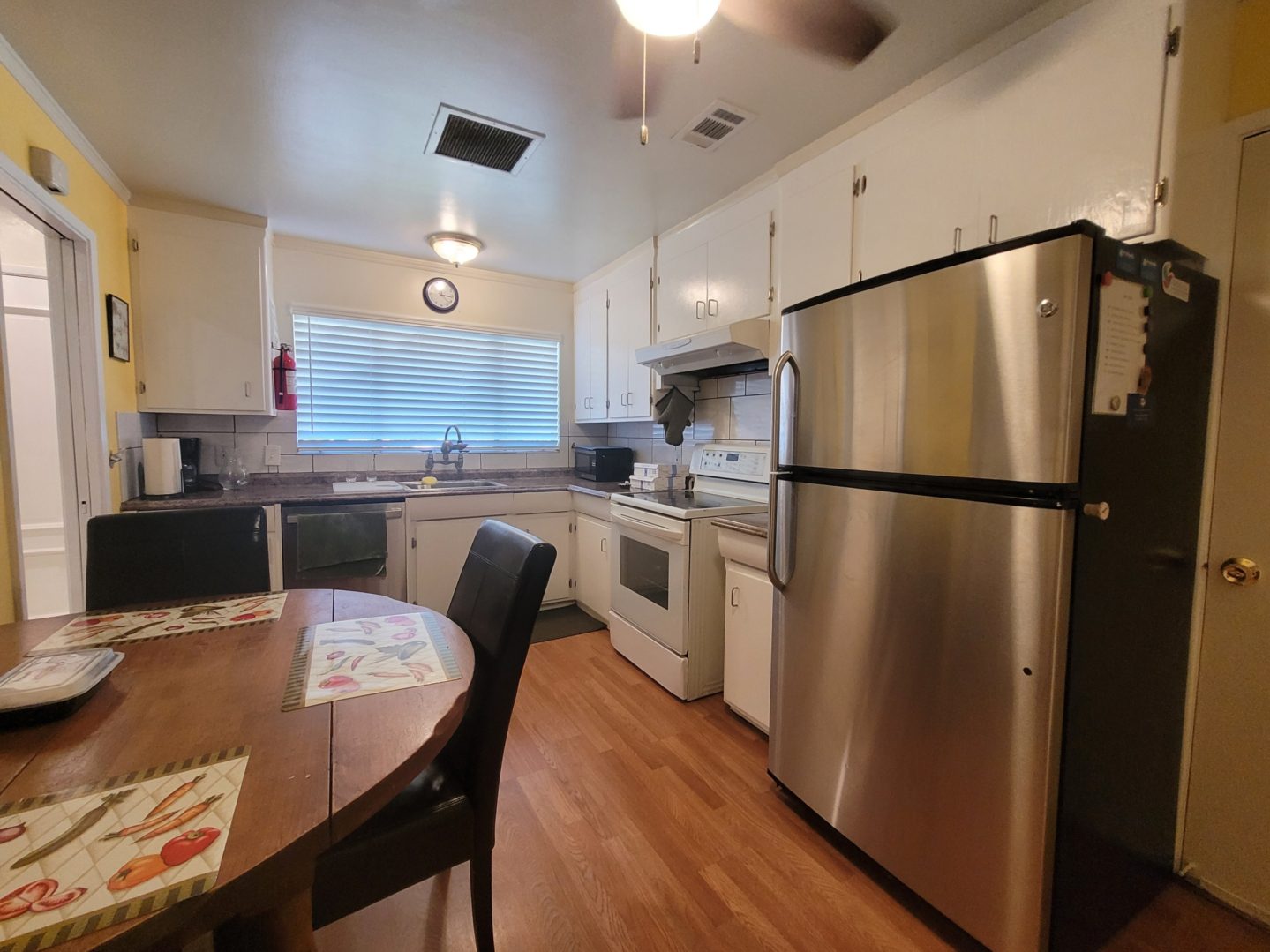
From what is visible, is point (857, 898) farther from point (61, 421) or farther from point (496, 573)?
point (61, 421)

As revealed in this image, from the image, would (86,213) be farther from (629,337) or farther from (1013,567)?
(1013,567)

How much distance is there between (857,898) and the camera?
4.54 ft

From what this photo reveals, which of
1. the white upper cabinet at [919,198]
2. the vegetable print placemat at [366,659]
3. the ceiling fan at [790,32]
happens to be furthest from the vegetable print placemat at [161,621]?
the white upper cabinet at [919,198]

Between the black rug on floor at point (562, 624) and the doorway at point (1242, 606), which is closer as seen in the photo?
the doorway at point (1242, 606)

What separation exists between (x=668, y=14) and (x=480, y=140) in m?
1.19

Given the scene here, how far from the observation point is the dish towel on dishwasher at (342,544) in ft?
8.69

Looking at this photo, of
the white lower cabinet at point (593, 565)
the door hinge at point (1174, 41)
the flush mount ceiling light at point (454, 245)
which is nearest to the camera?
the door hinge at point (1174, 41)

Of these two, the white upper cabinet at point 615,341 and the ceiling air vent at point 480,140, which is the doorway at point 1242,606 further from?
the white upper cabinet at point 615,341

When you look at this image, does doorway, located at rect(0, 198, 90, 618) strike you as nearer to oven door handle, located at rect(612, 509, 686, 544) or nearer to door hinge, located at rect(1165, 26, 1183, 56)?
oven door handle, located at rect(612, 509, 686, 544)

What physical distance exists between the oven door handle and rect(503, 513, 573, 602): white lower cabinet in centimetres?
73

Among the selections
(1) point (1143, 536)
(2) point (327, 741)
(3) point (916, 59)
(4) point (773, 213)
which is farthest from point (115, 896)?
(4) point (773, 213)

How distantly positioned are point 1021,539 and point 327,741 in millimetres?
1274

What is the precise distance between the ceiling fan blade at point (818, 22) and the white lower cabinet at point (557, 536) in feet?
8.50

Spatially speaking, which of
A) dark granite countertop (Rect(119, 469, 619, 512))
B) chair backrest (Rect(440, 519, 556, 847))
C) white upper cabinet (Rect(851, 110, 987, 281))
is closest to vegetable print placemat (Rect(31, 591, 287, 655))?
chair backrest (Rect(440, 519, 556, 847))
